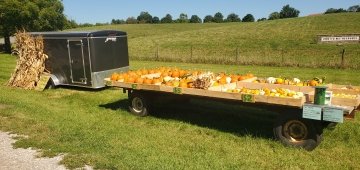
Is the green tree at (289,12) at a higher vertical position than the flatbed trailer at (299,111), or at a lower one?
higher

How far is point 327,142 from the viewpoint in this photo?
711 centimetres

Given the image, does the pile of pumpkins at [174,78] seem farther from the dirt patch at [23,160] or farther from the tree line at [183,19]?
the tree line at [183,19]

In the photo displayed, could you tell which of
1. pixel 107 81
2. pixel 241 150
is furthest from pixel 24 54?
pixel 241 150

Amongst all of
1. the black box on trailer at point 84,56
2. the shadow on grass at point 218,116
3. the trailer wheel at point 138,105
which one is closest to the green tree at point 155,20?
the black box on trailer at point 84,56

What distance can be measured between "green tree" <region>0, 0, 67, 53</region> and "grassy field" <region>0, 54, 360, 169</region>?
94.9 feet

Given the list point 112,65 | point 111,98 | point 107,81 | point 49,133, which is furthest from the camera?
point 112,65

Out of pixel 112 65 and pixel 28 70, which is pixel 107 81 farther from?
pixel 28 70

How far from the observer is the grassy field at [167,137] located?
617 centimetres

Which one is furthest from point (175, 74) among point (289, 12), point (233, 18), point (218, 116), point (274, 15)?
point (233, 18)

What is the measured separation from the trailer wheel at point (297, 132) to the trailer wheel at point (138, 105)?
3.54 m

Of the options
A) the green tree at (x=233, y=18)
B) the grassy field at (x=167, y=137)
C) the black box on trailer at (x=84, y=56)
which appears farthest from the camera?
the green tree at (x=233, y=18)

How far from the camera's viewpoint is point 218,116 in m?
9.35

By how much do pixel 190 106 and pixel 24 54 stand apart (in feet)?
24.7

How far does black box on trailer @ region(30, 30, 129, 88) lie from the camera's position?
13211 millimetres
